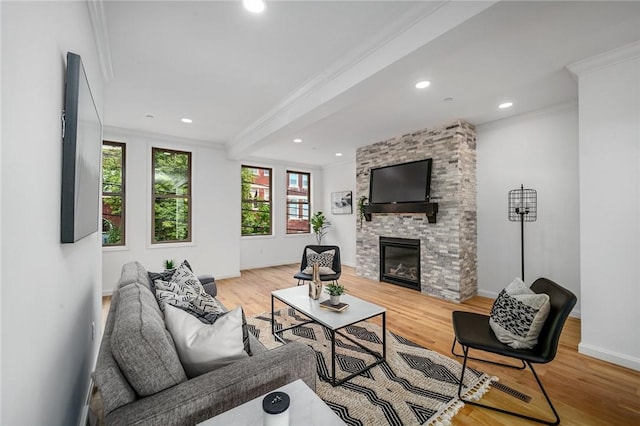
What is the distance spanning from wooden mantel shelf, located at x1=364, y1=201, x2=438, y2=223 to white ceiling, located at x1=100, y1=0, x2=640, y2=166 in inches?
49.9

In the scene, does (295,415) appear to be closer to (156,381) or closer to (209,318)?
(156,381)

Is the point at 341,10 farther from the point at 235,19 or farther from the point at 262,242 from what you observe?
the point at 262,242

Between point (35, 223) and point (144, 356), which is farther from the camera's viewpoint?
point (144, 356)

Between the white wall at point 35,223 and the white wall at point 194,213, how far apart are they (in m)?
3.52

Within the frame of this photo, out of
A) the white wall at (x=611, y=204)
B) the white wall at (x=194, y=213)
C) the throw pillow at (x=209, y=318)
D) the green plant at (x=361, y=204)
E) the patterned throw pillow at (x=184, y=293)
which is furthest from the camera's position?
the green plant at (x=361, y=204)

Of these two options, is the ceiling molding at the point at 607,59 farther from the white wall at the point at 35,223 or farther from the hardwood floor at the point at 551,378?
the white wall at the point at 35,223

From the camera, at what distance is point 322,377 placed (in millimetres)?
2164

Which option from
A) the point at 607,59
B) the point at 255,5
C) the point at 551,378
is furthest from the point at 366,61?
the point at 551,378

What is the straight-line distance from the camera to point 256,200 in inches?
A: 259

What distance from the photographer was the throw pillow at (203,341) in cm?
125

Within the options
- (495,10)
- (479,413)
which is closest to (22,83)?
(495,10)

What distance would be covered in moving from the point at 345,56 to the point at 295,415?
2.43m

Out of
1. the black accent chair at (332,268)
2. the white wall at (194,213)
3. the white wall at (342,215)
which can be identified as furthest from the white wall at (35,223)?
the white wall at (342,215)

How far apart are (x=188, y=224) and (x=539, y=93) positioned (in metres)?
5.47
